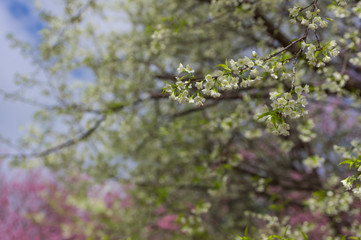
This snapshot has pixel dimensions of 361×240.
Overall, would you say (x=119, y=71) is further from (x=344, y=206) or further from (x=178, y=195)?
(x=344, y=206)

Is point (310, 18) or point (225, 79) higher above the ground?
point (310, 18)

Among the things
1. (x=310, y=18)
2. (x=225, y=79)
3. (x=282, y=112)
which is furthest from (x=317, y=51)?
(x=225, y=79)

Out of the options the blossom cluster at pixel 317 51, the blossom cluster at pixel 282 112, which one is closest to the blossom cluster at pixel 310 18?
the blossom cluster at pixel 317 51

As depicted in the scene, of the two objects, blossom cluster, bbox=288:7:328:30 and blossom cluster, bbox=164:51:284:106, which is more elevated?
blossom cluster, bbox=288:7:328:30

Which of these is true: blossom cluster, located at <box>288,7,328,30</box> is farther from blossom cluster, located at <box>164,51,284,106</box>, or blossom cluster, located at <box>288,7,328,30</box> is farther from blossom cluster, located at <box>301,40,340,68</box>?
blossom cluster, located at <box>164,51,284,106</box>

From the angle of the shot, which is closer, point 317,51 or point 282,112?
point 282,112

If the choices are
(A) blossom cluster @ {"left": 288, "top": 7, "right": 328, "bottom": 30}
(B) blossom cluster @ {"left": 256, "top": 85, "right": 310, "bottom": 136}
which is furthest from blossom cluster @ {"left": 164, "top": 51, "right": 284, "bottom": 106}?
→ (A) blossom cluster @ {"left": 288, "top": 7, "right": 328, "bottom": 30}

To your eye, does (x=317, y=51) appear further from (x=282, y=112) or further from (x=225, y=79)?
(x=225, y=79)

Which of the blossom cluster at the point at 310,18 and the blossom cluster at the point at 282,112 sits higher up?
the blossom cluster at the point at 310,18

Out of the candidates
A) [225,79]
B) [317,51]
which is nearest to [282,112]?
[225,79]

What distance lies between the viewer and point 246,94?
500 centimetres

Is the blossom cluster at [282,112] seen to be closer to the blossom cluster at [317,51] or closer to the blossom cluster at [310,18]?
the blossom cluster at [317,51]

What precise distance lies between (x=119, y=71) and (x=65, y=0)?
2.76 meters

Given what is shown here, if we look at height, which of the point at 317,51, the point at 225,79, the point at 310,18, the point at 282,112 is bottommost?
the point at 282,112
